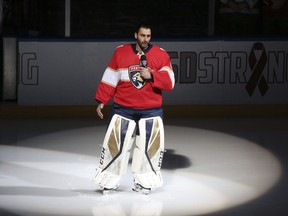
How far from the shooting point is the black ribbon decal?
11055 millimetres

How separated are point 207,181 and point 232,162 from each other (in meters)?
0.95

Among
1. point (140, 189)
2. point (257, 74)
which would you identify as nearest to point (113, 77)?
point (140, 189)

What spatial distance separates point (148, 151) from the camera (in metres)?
6.69

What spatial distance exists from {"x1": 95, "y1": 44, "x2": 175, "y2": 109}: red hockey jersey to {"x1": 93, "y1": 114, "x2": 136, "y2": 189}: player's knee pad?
158 millimetres

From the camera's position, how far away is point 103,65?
1090cm

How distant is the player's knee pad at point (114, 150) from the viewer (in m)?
6.63

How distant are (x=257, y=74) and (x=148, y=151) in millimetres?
4634

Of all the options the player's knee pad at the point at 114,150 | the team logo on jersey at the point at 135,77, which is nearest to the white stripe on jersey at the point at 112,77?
the team logo on jersey at the point at 135,77

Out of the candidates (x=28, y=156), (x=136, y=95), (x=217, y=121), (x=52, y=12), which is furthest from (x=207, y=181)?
(x=52, y=12)

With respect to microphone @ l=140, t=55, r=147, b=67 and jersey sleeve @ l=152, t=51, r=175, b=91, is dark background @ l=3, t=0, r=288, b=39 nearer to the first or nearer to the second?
jersey sleeve @ l=152, t=51, r=175, b=91

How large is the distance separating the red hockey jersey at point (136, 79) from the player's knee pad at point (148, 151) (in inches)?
6.1

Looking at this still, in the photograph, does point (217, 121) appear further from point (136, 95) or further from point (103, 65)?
point (136, 95)

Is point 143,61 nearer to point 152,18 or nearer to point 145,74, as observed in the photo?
point 145,74

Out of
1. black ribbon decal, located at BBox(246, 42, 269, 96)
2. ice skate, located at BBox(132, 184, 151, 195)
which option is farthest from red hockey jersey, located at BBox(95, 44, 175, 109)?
black ribbon decal, located at BBox(246, 42, 269, 96)
